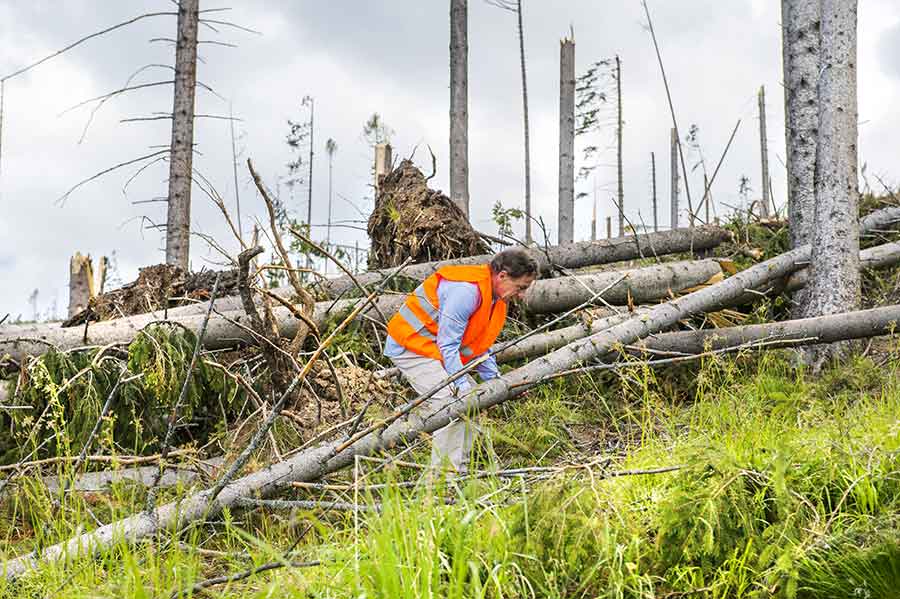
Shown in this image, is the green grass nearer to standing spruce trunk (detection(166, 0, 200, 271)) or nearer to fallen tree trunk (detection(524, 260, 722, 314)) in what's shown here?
fallen tree trunk (detection(524, 260, 722, 314))

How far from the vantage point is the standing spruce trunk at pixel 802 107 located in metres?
7.84

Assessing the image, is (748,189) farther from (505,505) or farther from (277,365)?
A: (505,505)

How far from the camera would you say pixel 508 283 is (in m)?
5.60

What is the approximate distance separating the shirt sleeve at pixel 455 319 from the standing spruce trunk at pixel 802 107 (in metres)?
3.70

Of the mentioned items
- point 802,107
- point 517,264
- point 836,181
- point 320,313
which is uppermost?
point 802,107

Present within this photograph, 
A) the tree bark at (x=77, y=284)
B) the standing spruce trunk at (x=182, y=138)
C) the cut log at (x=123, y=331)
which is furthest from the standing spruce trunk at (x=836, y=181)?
the tree bark at (x=77, y=284)

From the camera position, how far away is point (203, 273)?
8711 mm

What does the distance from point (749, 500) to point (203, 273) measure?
6.56 metres

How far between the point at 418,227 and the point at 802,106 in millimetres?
3808

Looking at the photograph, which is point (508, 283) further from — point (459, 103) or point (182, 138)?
point (459, 103)

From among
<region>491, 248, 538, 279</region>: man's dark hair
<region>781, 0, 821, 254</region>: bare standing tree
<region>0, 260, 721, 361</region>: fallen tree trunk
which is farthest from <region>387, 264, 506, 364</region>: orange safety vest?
<region>781, 0, 821, 254</region>: bare standing tree

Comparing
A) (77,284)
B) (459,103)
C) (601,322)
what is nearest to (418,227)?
(601,322)

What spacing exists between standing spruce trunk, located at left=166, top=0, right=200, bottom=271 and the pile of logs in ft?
12.8

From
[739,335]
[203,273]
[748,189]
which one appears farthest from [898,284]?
[748,189]
